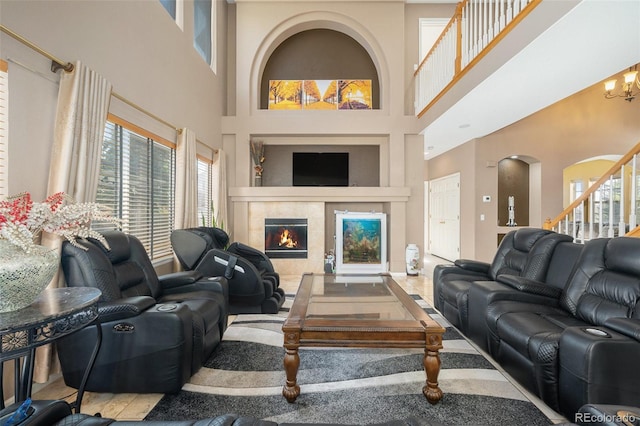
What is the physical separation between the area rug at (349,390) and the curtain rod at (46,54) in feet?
8.23

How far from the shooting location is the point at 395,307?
247 cm

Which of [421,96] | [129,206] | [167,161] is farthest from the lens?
[421,96]

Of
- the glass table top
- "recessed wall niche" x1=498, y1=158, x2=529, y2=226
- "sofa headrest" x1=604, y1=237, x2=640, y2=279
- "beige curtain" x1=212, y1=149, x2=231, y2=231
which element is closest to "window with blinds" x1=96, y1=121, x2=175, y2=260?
"beige curtain" x1=212, y1=149, x2=231, y2=231

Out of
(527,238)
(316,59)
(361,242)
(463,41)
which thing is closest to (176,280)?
(527,238)

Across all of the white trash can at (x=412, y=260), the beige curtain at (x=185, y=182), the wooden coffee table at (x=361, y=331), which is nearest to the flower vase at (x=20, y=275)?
the wooden coffee table at (x=361, y=331)

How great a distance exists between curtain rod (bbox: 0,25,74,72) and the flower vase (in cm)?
144

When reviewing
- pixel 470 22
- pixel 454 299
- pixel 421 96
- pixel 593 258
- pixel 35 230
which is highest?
pixel 470 22

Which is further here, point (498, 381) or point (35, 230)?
point (498, 381)

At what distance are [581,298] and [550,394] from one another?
870 millimetres

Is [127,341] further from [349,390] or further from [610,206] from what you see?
[610,206]

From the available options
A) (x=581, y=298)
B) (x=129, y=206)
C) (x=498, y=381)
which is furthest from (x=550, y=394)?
(x=129, y=206)

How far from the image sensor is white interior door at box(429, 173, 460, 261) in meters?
7.20

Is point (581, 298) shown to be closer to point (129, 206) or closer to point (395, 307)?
Result: point (395, 307)

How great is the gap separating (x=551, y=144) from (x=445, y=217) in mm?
2668
